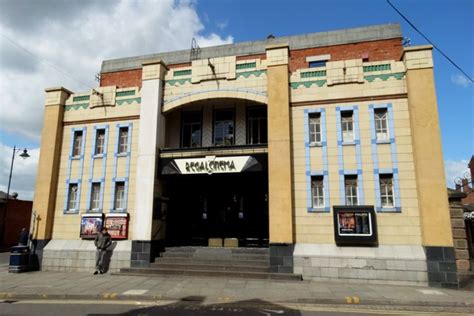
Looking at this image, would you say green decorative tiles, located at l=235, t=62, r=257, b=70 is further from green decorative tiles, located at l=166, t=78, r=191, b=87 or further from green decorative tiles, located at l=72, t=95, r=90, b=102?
green decorative tiles, located at l=72, t=95, r=90, b=102

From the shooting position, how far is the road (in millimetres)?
8242

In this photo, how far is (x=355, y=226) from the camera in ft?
41.5

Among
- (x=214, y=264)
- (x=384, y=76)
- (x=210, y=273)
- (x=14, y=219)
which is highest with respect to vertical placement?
(x=384, y=76)

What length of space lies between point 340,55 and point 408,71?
24.0 feet

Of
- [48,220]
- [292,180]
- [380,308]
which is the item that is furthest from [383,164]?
[48,220]

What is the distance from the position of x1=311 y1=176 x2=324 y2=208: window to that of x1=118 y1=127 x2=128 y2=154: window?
8.82 m

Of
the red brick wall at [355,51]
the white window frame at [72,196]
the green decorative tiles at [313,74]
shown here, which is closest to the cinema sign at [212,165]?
the green decorative tiles at [313,74]

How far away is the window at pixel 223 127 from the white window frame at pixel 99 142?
5.46 meters

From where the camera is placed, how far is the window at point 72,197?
16150 millimetres

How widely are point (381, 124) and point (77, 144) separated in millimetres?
14158

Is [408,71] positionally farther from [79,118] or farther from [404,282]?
[79,118]

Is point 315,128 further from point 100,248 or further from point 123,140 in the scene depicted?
point 100,248

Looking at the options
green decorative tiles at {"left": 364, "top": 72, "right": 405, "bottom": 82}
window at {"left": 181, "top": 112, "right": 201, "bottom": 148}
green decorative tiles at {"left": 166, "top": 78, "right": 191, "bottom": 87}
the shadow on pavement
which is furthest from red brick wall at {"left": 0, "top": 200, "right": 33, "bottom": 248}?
green decorative tiles at {"left": 364, "top": 72, "right": 405, "bottom": 82}

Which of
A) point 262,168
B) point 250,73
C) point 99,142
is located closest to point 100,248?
point 99,142
